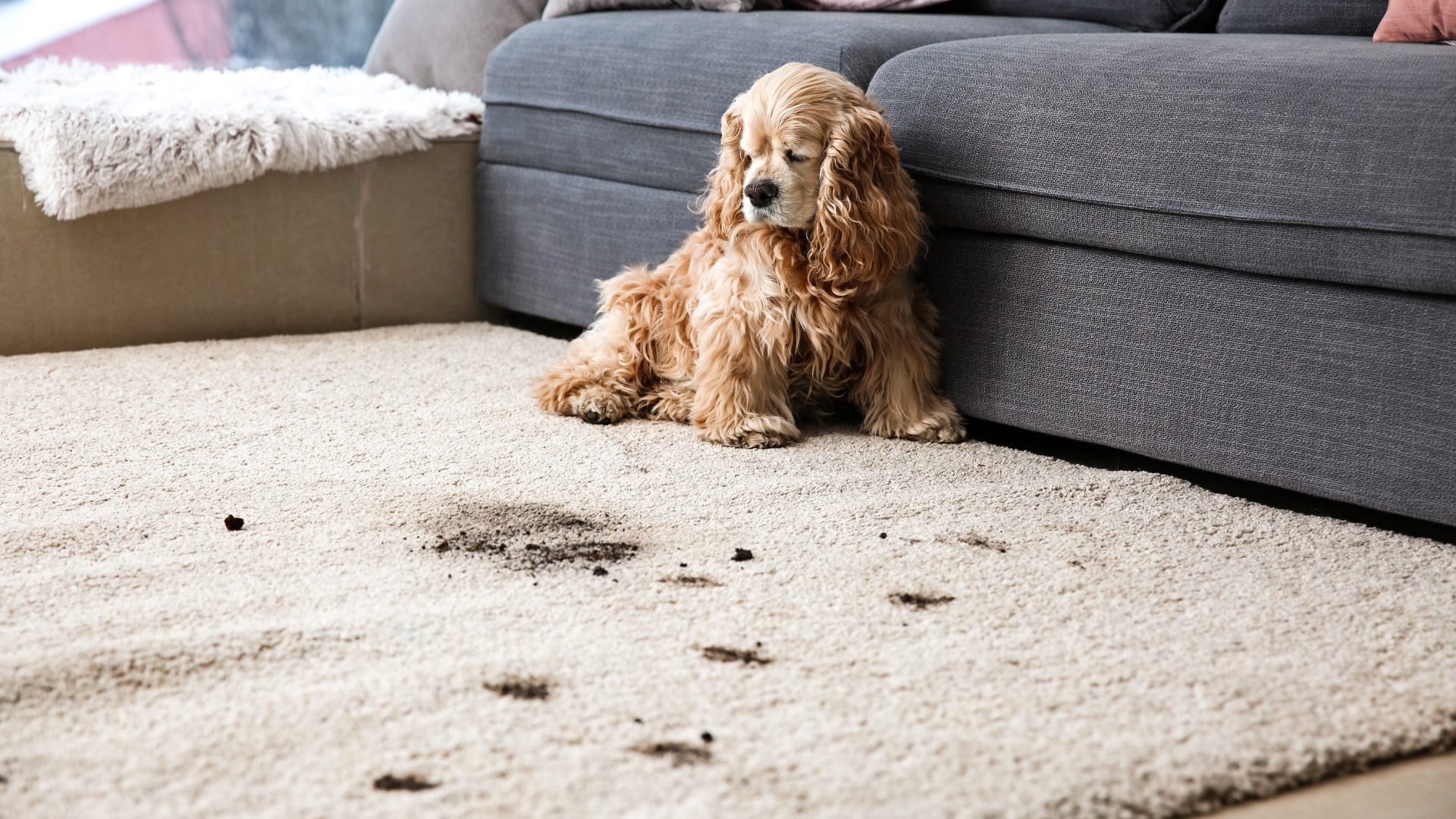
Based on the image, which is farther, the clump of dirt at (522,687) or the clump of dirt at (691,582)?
the clump of dirt at (691,582)

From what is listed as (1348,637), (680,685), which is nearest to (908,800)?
(680,685)

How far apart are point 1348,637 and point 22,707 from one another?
1.31 metres

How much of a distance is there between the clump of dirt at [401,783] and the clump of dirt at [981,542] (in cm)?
82

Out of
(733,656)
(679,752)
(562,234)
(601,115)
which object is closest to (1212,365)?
(733,656)

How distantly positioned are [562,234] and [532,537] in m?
1.38

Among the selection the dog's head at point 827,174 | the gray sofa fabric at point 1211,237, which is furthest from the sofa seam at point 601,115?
the gray sofa fabric at point 1211,237

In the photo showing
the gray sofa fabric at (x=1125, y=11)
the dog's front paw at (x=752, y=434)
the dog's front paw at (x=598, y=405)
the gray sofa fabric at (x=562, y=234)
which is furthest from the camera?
the gray sofa fabric at (x=1125, y=11)

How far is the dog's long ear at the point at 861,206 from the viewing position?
1.92 m

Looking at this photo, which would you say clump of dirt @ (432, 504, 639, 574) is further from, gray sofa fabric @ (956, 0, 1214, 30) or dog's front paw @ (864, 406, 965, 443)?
gray sofa fabric @ (956, 0, 1214, 30)

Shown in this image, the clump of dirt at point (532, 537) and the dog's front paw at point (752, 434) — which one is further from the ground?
the clump of dirt at point (532, 537)

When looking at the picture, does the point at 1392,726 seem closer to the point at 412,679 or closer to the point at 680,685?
the point at 680,685

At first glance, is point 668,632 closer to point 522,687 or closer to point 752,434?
point 522,687

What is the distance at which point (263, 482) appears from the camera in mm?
1789

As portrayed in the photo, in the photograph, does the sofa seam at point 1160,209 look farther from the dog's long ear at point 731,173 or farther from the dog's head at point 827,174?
the dog's long ear at point 731,173
